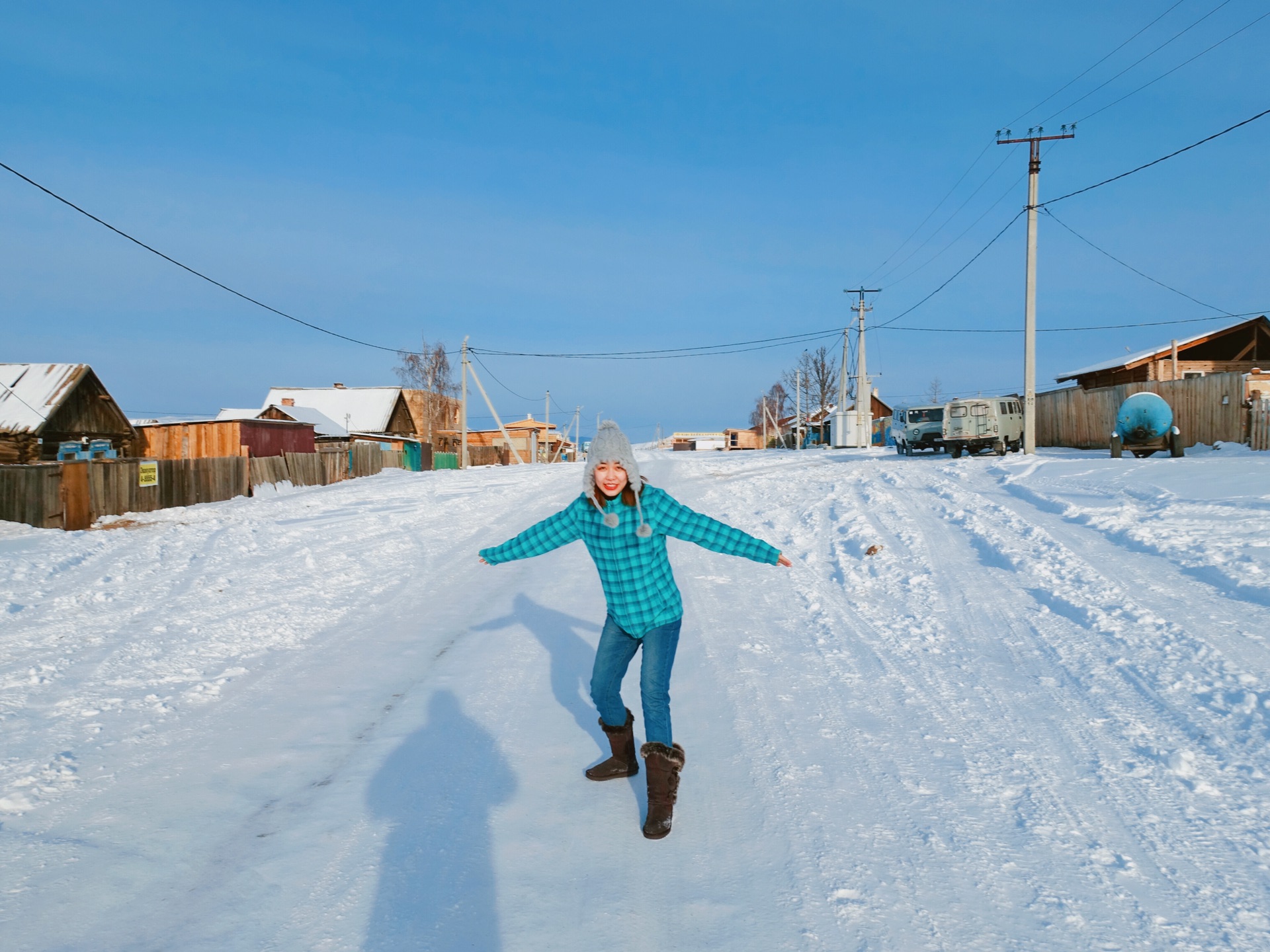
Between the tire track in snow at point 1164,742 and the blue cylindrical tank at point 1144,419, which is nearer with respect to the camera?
the tire track in snow at point 1164,742

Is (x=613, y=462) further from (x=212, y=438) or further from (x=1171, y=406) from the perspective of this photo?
(x=212, y=438)

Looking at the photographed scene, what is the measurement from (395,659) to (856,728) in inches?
142

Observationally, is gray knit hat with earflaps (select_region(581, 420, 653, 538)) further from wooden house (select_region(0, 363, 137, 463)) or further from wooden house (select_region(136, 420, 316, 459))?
wooden house (select_region(136, 420, 316, 459))

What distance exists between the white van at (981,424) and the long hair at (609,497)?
24532mm

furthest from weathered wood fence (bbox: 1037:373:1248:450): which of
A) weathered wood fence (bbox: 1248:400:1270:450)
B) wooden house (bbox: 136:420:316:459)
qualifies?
wooden house (bbox: 136:420:316:459)

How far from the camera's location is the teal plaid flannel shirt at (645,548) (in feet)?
12.0

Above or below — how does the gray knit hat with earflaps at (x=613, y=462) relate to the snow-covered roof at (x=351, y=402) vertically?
below

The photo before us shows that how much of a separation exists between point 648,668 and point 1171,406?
79.2 feet

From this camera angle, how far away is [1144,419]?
18.7 m

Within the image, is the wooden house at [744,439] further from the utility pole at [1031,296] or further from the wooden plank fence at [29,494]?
the wooden plank fence at [29,494]

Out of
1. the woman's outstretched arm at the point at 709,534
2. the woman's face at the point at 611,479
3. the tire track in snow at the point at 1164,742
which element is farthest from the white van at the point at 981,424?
the woman's face at the point at 611,479

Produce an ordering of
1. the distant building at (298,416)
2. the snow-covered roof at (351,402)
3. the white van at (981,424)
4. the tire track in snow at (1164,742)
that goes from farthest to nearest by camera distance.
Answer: the snow-covered roof at (351,402) < the distant building at (298,416) < the white van at (981,424) < the tire track in snow at (1164,742)

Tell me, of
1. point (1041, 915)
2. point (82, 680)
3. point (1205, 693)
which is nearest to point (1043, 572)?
point (1205, 693)

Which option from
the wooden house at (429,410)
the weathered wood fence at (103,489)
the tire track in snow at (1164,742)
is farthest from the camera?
the wooden house at (429,410)
